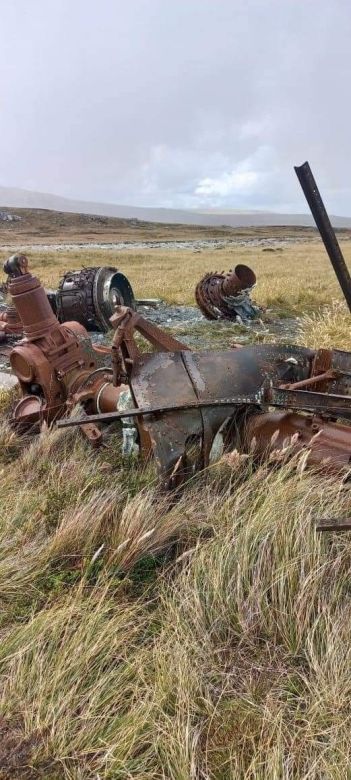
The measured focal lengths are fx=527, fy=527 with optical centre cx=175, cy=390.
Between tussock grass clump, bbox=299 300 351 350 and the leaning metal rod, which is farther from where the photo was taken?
tussock grass clump, bbox=299 300 351 350

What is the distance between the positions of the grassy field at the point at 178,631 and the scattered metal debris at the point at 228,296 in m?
7.73

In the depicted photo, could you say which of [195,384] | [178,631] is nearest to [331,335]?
[195,384]

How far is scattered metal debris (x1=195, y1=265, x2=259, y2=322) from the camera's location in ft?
34.6

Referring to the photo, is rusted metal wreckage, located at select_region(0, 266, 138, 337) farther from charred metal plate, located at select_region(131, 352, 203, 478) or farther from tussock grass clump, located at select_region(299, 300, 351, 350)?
charred metal plate, located at select_region(131, 352, 203, 478)

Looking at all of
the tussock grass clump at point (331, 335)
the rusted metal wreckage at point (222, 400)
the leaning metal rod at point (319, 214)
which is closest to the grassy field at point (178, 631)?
the rusted metal wreckage at point (222, 400)

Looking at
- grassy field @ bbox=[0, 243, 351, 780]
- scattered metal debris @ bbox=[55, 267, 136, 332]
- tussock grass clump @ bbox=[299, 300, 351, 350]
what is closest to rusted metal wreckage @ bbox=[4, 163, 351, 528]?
grassy field @ bbox=[0, 243, 351, 780]

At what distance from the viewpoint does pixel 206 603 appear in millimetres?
2152

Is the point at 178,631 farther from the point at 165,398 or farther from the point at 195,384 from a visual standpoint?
the point at 195,384

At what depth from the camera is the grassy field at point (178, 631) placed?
1570mm

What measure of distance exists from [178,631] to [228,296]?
9.06 m

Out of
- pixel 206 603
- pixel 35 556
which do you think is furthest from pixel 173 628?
pixel 35 556

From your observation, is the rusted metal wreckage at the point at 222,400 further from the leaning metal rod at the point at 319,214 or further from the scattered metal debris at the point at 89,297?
the scattered metal debris at the point at 89,297

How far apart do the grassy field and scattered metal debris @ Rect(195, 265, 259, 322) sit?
773 centimetres

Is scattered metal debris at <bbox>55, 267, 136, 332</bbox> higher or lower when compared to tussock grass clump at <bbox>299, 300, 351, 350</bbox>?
higher
